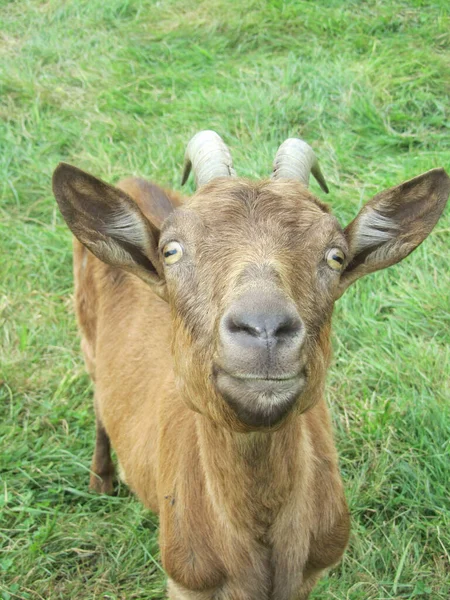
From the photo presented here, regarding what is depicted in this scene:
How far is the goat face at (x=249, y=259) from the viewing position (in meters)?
2.40

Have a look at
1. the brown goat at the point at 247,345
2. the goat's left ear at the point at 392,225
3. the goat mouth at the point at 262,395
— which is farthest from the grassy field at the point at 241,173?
the goat mouth at the point at 262,395

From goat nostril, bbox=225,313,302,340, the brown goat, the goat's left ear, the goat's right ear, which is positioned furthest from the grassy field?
goat nostril, bbox=225,313,302,340

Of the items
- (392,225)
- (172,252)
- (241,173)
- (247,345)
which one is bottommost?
(241,173)

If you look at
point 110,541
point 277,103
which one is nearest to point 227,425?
point 110,541

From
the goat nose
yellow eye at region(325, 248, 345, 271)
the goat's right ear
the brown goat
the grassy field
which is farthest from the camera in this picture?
the grassy field

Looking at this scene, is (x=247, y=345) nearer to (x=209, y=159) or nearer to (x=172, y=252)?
(x=172, y=252)

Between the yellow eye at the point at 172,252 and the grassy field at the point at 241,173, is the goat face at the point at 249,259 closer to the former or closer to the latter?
the yellow eye at the point at 172,252

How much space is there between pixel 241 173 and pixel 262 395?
15.0ft

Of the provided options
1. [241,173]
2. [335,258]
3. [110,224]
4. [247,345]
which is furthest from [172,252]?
[241,173]

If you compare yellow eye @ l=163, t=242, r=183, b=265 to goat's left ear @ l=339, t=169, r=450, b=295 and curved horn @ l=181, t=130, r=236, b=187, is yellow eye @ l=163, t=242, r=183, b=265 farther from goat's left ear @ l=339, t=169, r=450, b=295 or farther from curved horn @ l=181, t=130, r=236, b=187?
goat's left ear @ l=339, t=169, r=450, b=295

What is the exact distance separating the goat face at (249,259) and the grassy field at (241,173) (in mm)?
1974

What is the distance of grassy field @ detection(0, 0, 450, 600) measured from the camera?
459 centimetres

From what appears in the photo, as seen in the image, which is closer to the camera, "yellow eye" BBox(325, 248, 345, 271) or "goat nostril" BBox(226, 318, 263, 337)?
"goat nostril" BBox(226, 318, 263, 337)

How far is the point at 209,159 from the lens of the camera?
11.5ft
